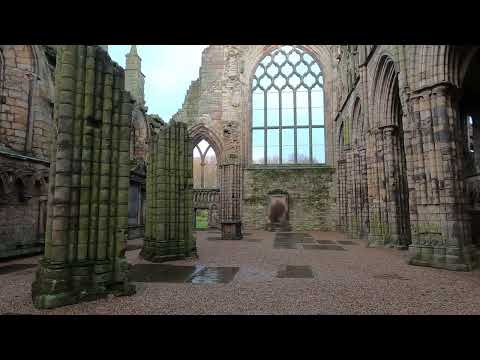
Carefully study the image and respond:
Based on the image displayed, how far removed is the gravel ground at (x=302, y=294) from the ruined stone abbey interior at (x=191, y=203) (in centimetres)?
4

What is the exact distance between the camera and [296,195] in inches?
765

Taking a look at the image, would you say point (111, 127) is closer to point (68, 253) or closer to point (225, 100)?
point (68, 253)

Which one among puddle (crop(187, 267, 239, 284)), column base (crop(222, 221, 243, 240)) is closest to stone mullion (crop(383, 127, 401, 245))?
column base (crop(222, 221, 243, 240))

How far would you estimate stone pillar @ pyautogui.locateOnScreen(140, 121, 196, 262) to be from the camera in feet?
25.4

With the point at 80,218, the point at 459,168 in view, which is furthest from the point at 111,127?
the point at 459,168

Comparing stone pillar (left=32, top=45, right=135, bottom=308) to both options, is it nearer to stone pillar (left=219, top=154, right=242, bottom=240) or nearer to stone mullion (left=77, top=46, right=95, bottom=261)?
stone mullion (left=77, top=46, right=95, bottom=261)

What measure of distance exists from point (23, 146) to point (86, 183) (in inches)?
264

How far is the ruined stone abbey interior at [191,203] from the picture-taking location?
404cm

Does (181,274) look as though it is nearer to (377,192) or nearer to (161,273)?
(161,273)

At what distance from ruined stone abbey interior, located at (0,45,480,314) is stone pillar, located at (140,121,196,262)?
0.04 m

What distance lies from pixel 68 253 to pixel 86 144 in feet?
5.50

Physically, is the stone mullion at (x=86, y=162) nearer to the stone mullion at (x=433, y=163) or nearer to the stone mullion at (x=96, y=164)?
the stone mullion at (x=96, y=164)

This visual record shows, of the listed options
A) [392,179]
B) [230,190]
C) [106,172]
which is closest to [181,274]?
[106,172]

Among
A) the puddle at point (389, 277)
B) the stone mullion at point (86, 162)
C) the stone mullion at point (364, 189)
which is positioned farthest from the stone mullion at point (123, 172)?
the stone mullion at point (364, 189)
